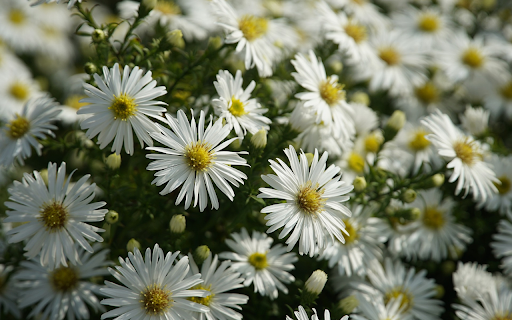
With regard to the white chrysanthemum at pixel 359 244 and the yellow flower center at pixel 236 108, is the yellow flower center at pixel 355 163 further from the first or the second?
the yellow flower center at pixel 236 108

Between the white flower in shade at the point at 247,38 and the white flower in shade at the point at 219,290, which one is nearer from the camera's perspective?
the white flower in shade at the point at 219,290

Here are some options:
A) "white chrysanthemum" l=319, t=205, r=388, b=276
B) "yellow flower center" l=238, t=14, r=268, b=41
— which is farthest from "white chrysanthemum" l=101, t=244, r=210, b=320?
"yellow flower center" l=238, t=14, r=268, b=41

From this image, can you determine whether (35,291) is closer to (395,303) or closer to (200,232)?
(200,232)

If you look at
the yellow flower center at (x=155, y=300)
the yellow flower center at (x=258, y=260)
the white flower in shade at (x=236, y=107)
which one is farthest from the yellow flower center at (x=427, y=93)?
the yellow flower center at (x=155, y=300)

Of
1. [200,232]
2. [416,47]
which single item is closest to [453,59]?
[416,47]

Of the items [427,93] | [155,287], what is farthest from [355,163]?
[155,287]

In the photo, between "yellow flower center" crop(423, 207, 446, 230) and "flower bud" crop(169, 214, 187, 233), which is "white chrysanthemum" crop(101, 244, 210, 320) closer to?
"flower bud" crop(169, 214, 187, 233)
